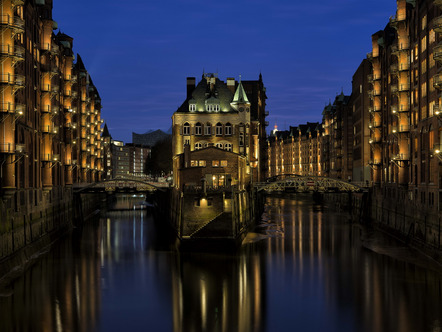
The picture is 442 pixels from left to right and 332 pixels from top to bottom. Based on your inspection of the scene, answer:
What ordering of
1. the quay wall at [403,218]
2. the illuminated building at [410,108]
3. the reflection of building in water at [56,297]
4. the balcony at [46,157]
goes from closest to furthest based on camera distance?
1. the reflection of building in water at [56,297]
2. the quay wall at [403,218]
3. the illuminated building at [410,108]
4. the balcony at [46,157]

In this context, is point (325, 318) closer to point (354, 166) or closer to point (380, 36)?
point (380, 36)

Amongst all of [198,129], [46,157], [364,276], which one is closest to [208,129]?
[198,129]

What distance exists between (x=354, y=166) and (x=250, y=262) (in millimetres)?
68062

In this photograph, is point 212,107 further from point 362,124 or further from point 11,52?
point 11,52

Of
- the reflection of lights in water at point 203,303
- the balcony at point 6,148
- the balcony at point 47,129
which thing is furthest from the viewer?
the balcony at point 47,129

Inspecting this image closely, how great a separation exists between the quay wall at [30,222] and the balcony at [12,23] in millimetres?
13643

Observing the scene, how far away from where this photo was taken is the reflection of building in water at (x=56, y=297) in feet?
107

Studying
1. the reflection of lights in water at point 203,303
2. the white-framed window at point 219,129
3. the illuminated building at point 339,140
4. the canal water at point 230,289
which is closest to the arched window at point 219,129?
the white-framed window at point 219,129

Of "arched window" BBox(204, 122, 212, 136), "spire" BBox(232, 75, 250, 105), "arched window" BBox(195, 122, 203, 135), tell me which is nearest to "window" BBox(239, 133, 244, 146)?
"arched window" BBox(204, 122, 212, 136)

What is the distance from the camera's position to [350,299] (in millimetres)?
39000

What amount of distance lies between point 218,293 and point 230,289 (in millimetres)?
1439

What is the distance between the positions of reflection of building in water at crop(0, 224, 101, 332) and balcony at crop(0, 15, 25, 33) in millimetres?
19907

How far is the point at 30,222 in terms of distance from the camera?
175 feet

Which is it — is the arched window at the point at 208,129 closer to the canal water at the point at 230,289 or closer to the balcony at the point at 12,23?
the canal water at the point at 230,289
